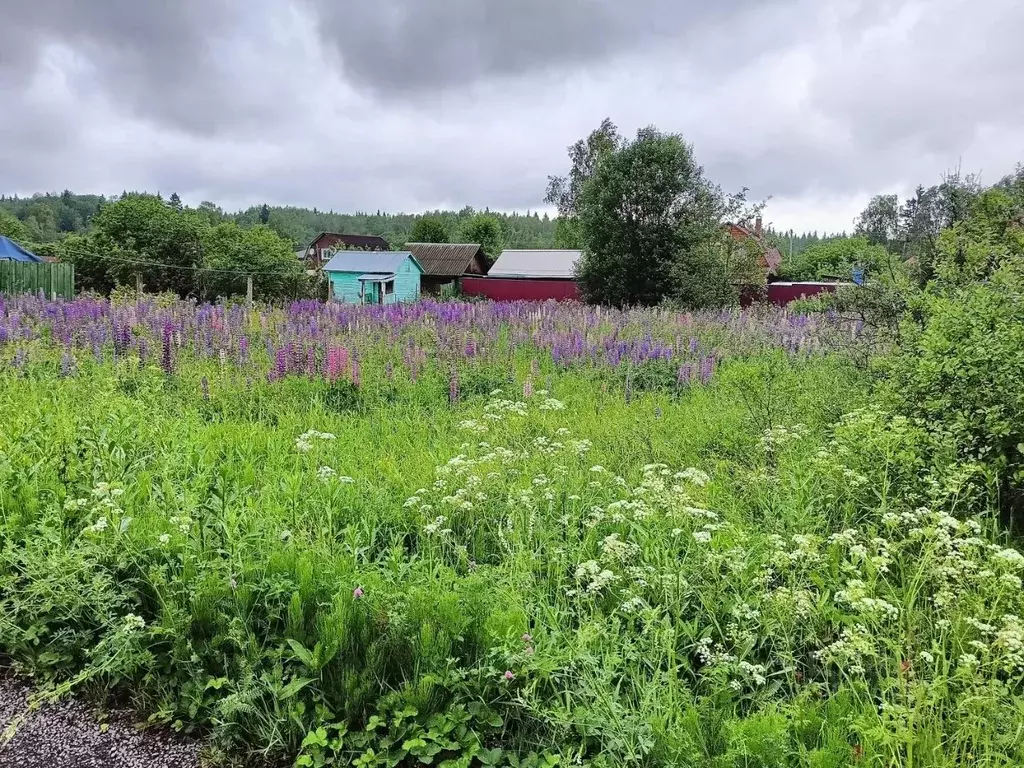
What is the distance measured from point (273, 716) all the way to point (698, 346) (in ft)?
29.1

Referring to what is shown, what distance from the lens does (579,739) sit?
2.32 m

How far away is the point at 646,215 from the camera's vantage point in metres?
27.0

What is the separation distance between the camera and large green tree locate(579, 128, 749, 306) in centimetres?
2608

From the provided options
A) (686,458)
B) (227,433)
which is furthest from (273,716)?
(686,458)

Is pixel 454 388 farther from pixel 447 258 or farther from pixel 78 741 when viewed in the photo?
pixel 447 258

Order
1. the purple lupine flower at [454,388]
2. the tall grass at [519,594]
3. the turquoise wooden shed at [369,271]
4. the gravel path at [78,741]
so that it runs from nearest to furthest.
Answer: the tall grass at [519,594] < the gravel path at [78,741] < the purple lupine flower at [454,388] < the turquoise wooden shed at [369,271]

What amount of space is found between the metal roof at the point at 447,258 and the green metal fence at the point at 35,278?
86.0ft

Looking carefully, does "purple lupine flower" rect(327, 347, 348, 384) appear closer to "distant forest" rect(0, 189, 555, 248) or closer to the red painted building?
the red painted building

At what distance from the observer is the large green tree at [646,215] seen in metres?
26.1

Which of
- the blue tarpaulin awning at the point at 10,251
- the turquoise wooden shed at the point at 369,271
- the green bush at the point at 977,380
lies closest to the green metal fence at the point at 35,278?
the blue tarpaulin awning at the point at 10,251

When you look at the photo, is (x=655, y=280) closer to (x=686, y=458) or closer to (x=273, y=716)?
(x=686, y=458)

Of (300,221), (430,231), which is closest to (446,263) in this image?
(430,231)

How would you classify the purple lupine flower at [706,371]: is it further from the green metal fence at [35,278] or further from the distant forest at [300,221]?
the distant forest at [300,221]

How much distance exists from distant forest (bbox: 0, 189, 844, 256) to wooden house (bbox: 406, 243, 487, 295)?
2776 centimetres
